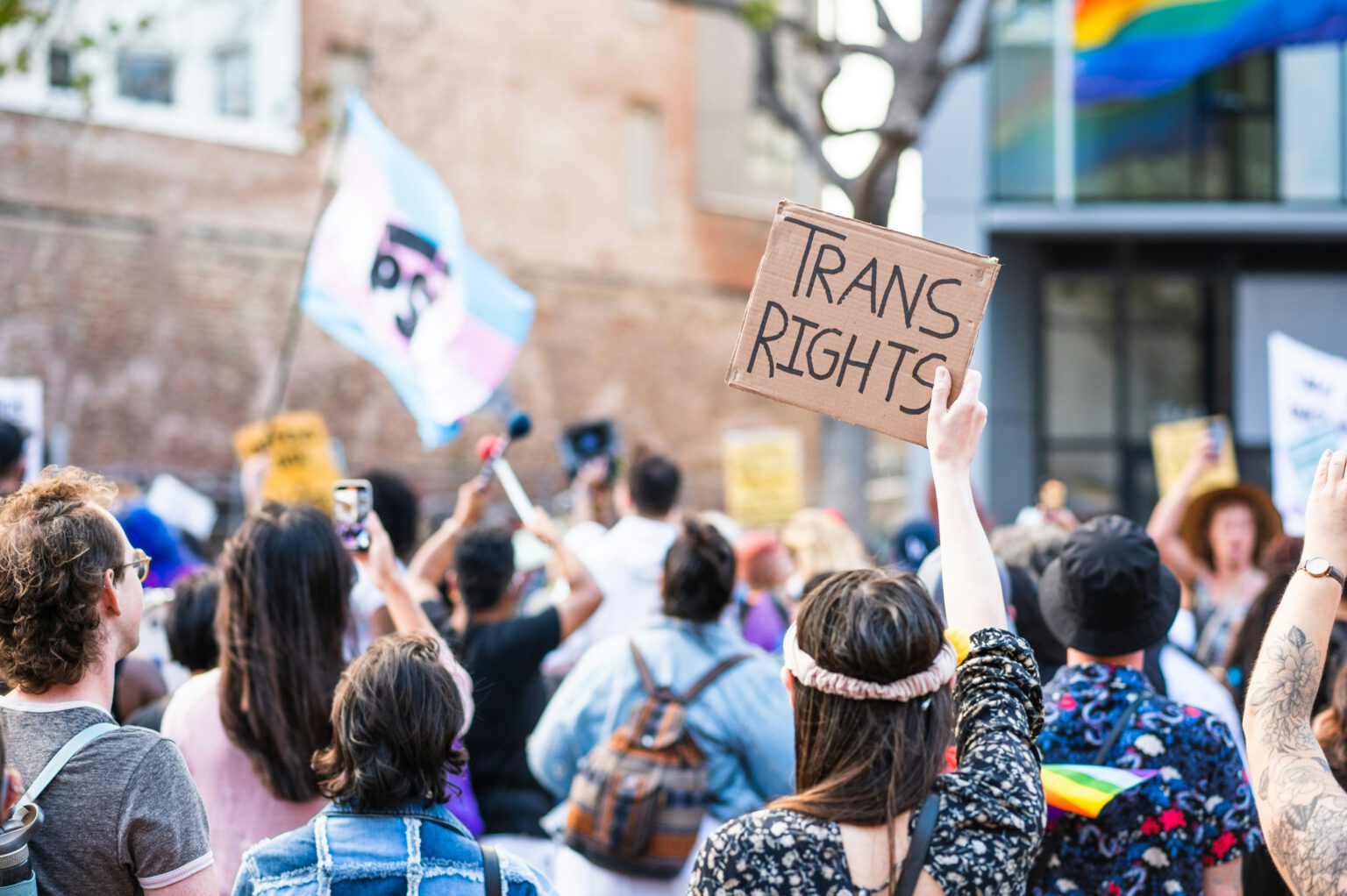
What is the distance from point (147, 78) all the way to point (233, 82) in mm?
1161

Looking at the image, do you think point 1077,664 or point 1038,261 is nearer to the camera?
point 1077,664

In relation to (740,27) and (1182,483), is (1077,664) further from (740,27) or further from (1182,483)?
(740,27)

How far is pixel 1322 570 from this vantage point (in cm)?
241

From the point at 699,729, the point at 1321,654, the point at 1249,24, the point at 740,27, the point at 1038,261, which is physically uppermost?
the point at 740,27

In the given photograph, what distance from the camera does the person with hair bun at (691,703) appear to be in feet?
14.3

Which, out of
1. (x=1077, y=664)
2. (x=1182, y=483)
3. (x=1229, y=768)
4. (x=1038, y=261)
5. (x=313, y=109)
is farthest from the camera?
(x=313, y=109)

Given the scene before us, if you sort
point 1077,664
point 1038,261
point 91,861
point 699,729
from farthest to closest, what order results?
point 1038,261, point 699,729, point 1077,664, point 91,861

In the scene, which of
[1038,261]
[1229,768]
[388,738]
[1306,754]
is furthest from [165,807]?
[1038,261]

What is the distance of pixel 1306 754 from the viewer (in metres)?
2.40

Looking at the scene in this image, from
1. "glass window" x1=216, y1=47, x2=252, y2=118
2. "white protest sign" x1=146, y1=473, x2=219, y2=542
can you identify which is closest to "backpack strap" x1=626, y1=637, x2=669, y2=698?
"white protest sign" x1=146, y1=473, x2=219, y2=542

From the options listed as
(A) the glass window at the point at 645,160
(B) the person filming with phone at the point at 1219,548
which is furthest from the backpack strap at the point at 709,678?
(A) the glass window at the point at 645,160

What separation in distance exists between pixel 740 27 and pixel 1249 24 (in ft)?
40.7

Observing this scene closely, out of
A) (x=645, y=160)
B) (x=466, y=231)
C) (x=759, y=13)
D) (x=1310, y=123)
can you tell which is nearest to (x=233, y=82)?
(x=466, y=231)

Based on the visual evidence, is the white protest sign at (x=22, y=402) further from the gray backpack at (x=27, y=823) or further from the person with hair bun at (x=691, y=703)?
the gray backpack at (x=27, y=823)
